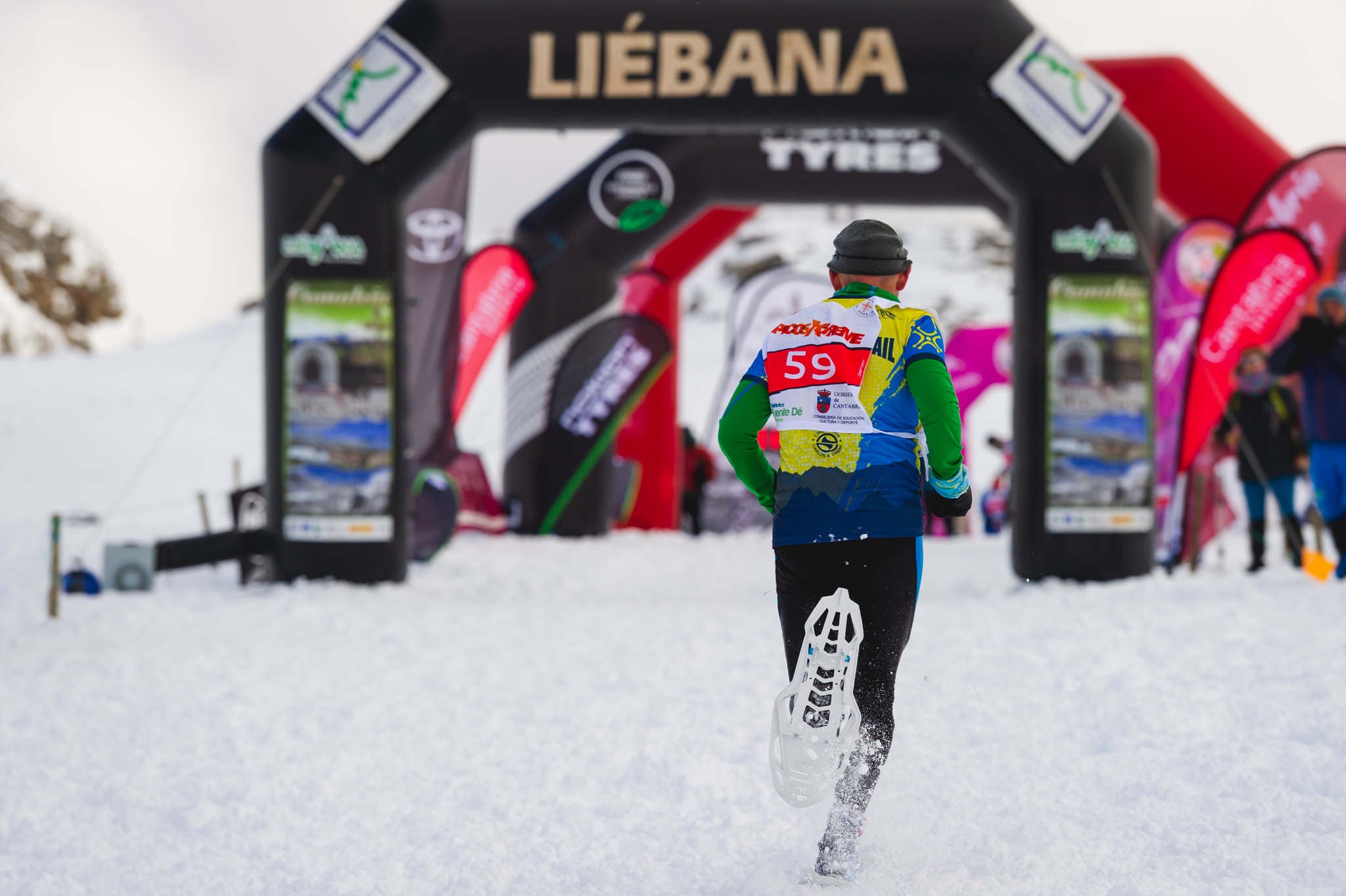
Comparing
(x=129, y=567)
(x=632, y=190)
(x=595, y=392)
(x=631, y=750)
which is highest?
(x=632, y=190)

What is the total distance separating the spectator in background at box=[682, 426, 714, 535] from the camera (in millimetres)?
13703

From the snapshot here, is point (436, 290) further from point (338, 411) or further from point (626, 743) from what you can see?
point (626, 743)

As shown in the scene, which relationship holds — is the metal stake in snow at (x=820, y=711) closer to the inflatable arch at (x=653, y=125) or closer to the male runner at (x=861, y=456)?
the male runner at (x=861, y=456)

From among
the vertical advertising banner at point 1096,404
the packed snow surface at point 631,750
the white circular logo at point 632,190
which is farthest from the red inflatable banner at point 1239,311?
the white circular logo at point 632,190

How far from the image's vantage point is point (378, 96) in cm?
809

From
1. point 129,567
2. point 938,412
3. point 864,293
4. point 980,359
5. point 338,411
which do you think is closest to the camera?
point 938,412

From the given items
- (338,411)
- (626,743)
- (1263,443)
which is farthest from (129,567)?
(1263,443)

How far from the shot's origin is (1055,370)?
814 cm

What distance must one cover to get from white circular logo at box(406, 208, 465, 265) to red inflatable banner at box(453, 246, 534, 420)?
1.09 m

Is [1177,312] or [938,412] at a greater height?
[1177,312]

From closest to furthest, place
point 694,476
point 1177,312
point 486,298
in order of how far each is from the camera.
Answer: point 1177,312, point 486,298, point 694,476

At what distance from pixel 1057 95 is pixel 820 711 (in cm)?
640

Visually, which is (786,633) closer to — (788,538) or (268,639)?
(788,538)

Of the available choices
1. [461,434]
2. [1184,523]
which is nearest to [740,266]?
[461,434]
